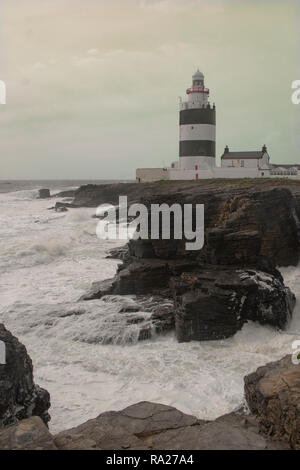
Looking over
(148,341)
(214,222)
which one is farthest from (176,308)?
(214,222)

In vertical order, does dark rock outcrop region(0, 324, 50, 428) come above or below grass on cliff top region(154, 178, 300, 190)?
below

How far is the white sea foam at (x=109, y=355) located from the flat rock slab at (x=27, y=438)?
2.24 meters

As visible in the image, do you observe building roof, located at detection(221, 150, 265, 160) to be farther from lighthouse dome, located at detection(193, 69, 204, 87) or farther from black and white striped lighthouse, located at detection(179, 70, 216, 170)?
lighthouse dome, located at detection(193, 69, 204, 87)

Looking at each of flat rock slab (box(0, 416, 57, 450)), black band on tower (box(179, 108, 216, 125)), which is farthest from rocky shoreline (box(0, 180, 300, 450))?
black band on tower (box(179, 108, 216, 125))

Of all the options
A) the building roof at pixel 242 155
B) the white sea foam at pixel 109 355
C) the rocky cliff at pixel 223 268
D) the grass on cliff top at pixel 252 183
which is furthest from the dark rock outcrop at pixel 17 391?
the building roof at pixel 242 155

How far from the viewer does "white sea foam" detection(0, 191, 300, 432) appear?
707 cm

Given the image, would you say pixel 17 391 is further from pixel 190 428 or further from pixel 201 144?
pixel 201 144

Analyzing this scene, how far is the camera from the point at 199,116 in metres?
32.9

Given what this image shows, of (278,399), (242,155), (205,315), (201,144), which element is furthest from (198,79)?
(278,399)

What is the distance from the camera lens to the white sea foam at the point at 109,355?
7070mm

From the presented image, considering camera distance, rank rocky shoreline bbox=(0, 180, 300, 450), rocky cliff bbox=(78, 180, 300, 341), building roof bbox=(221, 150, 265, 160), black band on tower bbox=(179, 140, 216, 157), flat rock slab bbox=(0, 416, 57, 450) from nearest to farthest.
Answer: flat rock slab bbox=(0, 416, 57, 450) → rocky shoreline bbox=(0, 180, 300, 450) → rocky cliff bbox=(78, 180, 300, 341) → black band on tower bbox=(179, 140, 216, 157) → building roof bbox=(221, 150, 265, 160)

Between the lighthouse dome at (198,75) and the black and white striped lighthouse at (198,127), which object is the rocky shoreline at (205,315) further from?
the lighthouse dome at (198,75)
